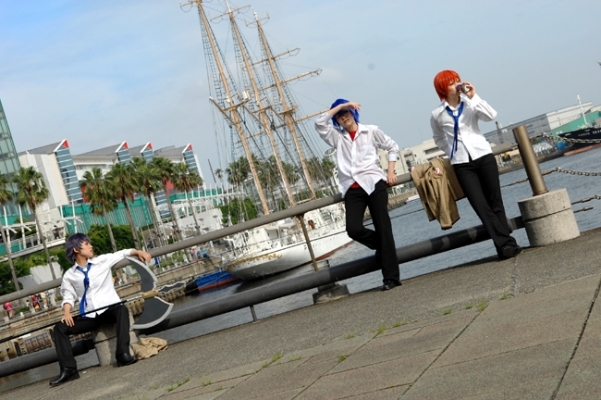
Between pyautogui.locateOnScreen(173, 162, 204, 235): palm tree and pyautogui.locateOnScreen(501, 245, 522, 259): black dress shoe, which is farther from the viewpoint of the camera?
pyautogui.locateOnScreen(173, 162, 204, 235): palm tree

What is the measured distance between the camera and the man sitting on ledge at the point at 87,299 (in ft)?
28.7

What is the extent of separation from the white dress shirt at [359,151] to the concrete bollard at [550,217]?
1388 millimetres

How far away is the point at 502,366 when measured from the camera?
4.64 metres

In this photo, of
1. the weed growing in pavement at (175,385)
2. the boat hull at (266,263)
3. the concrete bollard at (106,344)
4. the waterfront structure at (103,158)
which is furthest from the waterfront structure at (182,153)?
the weed growing in pavement at (175,385)

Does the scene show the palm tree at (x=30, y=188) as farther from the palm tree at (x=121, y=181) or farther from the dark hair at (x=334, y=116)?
the dark hair at (x=334, y=116)

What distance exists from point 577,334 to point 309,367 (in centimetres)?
191

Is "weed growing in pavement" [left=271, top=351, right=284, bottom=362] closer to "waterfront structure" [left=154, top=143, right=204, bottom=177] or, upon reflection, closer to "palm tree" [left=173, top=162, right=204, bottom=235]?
"palm tree" [left=173, top=162, right=204, bottom=235]

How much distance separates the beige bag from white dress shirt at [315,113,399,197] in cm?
239

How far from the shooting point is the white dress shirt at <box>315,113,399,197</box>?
8.68 m

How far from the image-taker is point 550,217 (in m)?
8.59

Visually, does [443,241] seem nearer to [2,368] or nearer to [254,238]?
[2,368]

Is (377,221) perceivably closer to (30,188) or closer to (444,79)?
(444,79)

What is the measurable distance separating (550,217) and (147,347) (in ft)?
13.4

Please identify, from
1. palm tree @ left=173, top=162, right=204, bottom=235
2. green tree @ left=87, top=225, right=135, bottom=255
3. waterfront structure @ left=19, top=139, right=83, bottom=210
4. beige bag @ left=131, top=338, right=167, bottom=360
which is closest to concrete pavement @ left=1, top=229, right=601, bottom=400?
beige bag @ left=131, top=338, right=167, bottom=360
